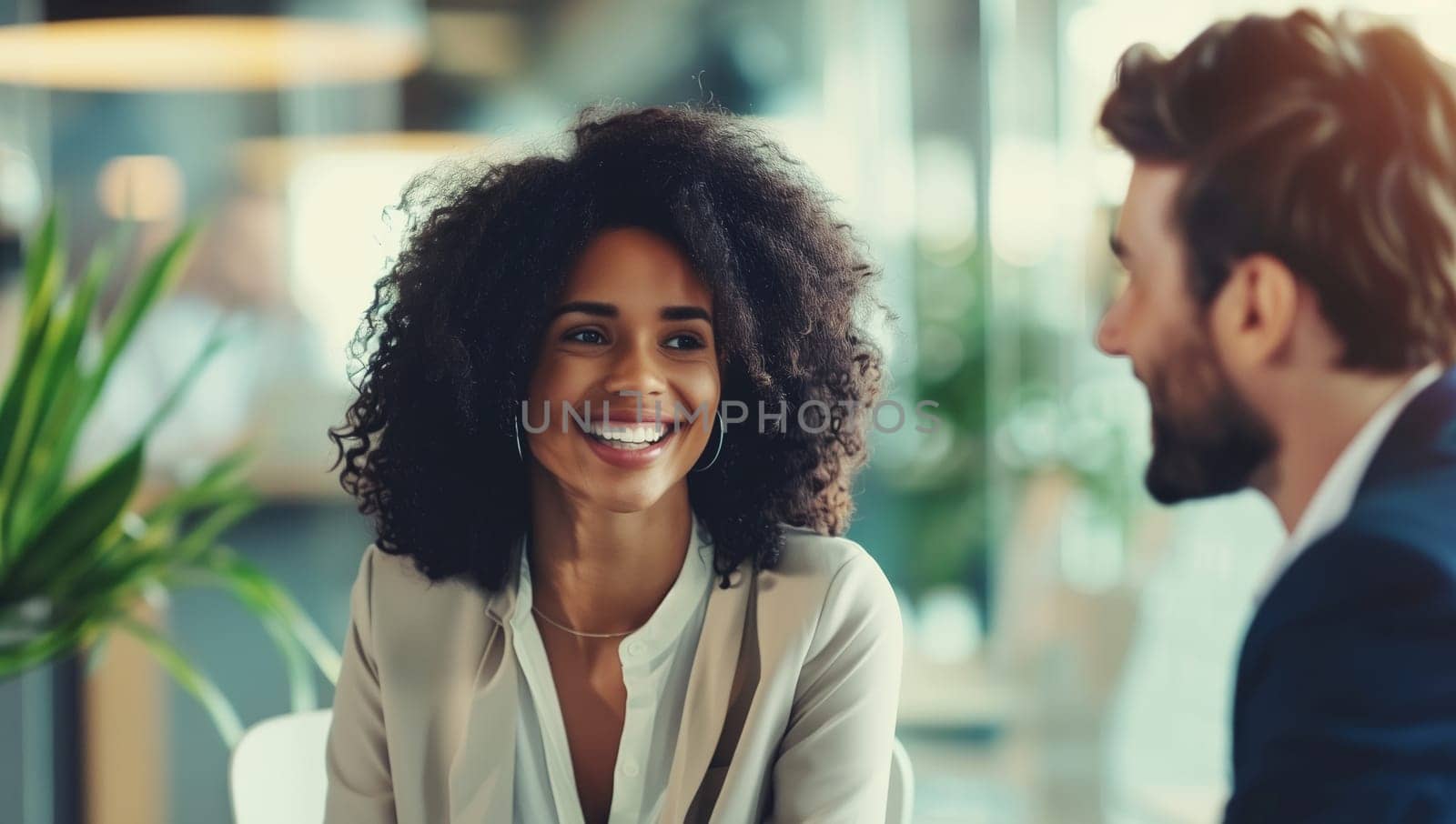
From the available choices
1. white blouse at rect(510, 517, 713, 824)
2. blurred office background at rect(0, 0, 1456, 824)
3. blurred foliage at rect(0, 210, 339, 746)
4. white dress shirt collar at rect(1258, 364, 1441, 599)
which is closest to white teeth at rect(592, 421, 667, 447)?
white blouse at rect(510, 517, 713, 824)

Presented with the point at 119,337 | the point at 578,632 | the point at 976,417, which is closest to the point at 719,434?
the point at 578,632

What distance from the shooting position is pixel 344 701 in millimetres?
1343

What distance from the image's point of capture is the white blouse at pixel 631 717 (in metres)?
1.27

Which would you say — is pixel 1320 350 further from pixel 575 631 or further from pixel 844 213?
pixel 844 213

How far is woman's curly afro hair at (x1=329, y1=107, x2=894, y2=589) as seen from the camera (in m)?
1.23

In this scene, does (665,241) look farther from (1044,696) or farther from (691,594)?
(1044,696)

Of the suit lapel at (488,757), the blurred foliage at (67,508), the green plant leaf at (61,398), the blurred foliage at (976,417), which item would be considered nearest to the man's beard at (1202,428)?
the suit lapel at (488,757)

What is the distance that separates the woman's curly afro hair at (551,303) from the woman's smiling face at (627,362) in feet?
0.06

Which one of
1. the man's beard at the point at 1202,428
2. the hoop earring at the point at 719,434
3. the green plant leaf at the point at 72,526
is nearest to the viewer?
the man's beard at the point at 1202,428

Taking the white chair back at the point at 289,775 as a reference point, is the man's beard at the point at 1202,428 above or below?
above

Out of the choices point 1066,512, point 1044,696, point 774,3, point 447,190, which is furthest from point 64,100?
point 1044,696

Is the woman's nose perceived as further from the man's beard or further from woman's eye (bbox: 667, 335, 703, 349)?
the man's beard

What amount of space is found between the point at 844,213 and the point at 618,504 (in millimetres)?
1555

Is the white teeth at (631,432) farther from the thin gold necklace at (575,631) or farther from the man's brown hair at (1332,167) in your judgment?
the man's brown hair at (1332,167)
